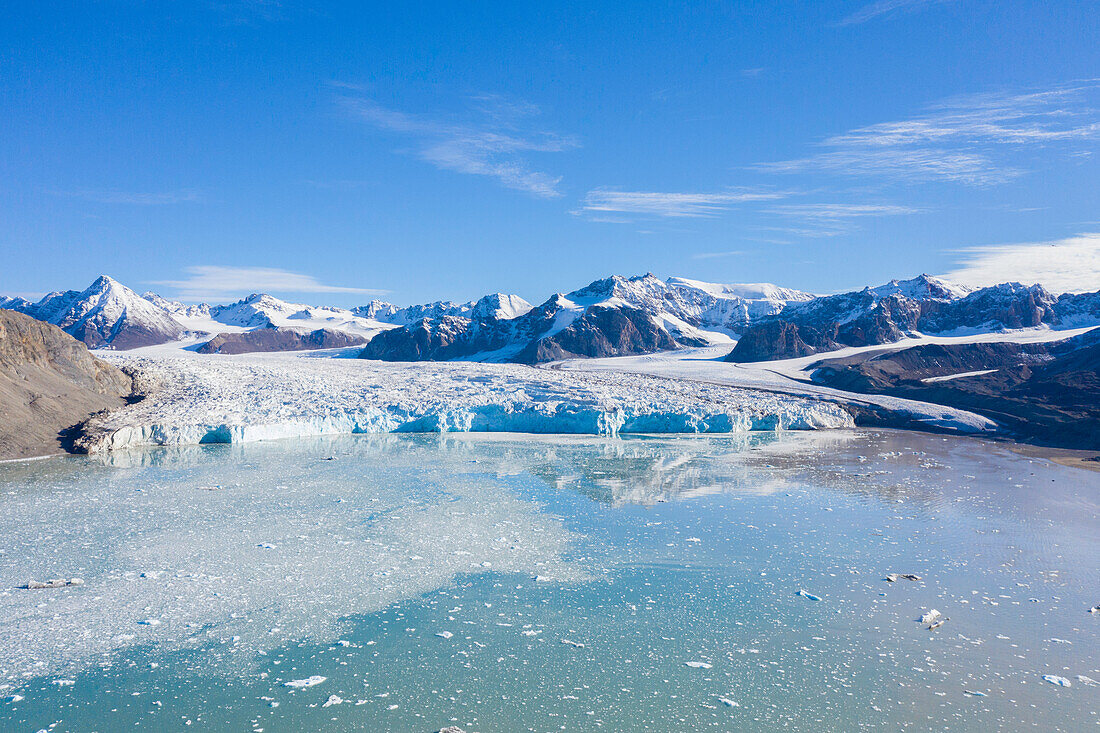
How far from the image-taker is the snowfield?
73.7 ft

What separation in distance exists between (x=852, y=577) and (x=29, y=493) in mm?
16140

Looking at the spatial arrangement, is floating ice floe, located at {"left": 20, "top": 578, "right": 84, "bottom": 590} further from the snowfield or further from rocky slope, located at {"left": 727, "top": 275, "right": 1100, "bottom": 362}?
rocky slope, located at {"left": 727, "top": 275, "right": 1100, "bottom": 362}

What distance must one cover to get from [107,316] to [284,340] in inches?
1230

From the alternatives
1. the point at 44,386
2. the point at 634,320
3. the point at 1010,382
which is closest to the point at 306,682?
the point at 44,386

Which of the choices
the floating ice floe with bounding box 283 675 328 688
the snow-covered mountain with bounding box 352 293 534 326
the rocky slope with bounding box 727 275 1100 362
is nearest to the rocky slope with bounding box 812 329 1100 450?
the rocky slope with bounding box 727 275 1100 362

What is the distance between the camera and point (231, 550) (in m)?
10.6

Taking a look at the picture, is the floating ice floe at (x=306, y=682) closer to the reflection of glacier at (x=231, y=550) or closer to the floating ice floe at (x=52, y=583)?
the reflection of glacier at (x=231, y=550)

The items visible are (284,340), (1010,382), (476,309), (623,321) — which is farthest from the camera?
(476,309)

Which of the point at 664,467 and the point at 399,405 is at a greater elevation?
the point at 399,405

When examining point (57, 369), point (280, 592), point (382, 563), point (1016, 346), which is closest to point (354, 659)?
point (280, 592)

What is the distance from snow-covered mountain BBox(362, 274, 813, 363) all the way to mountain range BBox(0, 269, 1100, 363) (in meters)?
0.19

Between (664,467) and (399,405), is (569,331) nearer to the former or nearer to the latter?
(399,405)

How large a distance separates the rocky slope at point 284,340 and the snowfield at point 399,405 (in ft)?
261

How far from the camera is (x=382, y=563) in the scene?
10.2m
